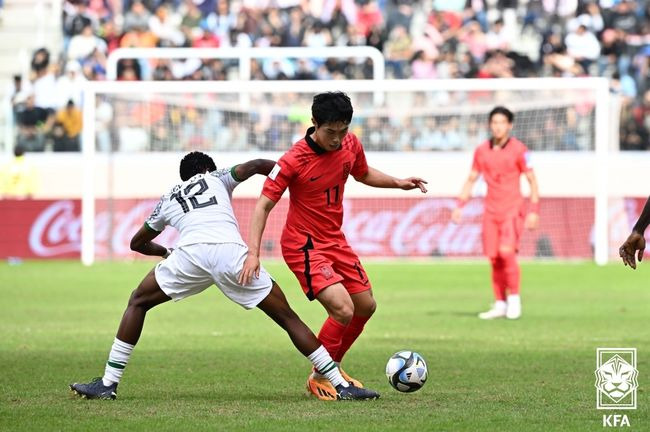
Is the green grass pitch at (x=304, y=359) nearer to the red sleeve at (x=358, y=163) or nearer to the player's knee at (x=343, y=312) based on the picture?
the player's knee at (x=343, y=312)

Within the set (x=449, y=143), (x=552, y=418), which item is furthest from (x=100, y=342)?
(x=449, y=143)

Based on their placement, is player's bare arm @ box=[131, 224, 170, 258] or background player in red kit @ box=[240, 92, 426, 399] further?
player's bare arm @ box=[131, 224, 170, 258]

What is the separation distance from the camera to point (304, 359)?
455 inches

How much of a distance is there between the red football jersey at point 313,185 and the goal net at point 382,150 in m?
16.9

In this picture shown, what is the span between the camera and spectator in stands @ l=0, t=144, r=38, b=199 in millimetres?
27906

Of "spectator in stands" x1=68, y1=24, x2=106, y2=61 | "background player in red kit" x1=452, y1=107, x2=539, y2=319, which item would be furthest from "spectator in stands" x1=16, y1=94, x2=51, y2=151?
"background player in red kit" x1=452, y1=107, x2=539, y2=319

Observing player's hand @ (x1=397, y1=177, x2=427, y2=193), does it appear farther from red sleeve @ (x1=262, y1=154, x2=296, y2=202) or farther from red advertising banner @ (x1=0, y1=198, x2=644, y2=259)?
red advertising banner @ (x1=0, y1=198, x2=644, y2=259)

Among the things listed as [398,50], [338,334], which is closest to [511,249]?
[338,334]

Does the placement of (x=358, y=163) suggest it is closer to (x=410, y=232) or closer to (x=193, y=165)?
(x=193, y=165)

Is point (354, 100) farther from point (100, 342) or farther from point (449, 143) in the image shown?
point (100, 342)

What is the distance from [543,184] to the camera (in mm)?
26953

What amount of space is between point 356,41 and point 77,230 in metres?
7.82

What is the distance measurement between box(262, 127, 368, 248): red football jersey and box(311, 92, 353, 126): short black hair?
34 centimetres

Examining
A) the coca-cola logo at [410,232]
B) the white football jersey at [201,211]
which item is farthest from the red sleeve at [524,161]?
the coca-cola logo at [410,232]
